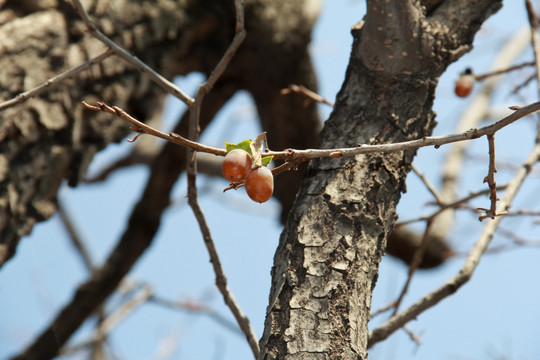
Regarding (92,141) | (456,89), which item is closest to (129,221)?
(92,141)

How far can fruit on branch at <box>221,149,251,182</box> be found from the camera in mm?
707

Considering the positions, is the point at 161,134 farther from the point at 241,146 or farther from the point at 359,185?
the point at 359,185

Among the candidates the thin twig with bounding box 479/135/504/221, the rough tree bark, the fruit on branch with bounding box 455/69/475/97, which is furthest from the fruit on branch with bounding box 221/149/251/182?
the fruit on branch with bounding box 455/69/475/97

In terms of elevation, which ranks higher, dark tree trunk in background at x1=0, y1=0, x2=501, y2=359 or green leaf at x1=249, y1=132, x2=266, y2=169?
dark tree trunk in background at x1=0, y1=0, x2=501, y2=359

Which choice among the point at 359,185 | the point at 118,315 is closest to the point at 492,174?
the point at 359,185

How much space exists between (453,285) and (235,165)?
72 centimetres

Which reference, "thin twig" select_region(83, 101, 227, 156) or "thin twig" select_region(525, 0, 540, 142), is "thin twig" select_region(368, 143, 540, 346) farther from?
"thin twig" select_region(83, 101, 227, 156)

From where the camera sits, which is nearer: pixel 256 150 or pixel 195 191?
pixel 256 150

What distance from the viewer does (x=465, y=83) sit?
1.42 metres

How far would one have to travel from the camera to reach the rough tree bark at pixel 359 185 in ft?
2.69

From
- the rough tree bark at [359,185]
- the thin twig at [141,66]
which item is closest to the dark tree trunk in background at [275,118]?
the rough tree bark at [359,185]

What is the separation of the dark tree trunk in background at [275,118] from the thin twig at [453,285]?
31 cm

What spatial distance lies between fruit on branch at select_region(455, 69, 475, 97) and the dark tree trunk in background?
274 mm

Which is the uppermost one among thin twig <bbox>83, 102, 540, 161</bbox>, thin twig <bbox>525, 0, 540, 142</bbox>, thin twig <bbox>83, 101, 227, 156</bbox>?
thin twig <bbox>525, 0, 540, 142</bbox>
